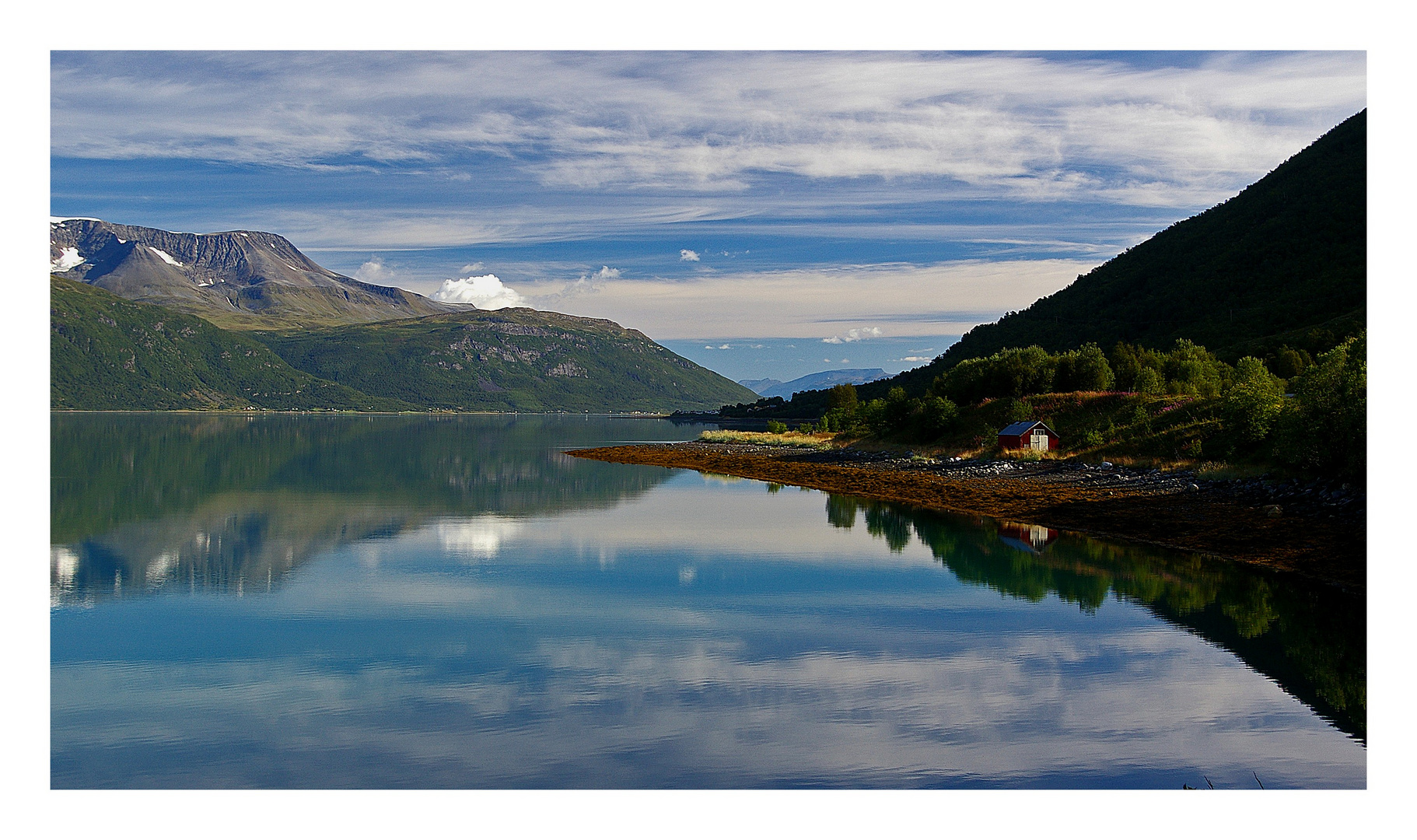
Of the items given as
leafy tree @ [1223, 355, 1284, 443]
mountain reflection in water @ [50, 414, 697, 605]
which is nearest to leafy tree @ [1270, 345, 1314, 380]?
leafy tree @ [1223, 355, 1284, 443]

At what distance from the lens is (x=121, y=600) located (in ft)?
75.5

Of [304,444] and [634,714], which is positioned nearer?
[634,714]

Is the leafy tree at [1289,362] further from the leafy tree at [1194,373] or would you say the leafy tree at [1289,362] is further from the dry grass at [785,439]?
the dry grass at [785,439]

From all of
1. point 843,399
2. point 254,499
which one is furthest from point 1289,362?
point 254,499

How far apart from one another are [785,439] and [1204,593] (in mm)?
78279

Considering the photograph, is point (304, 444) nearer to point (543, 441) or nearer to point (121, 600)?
point (543, 441)

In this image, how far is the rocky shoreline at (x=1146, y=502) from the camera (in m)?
26.7

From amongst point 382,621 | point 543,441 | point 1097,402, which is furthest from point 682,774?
point 543,441

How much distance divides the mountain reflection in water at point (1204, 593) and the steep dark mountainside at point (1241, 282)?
69.2 m

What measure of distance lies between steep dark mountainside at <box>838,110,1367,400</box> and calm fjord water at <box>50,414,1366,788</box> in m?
76.3

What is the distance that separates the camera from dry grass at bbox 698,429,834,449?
95.2 meters

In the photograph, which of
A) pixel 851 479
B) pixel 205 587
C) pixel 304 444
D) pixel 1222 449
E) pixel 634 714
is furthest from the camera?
pixel 304 444

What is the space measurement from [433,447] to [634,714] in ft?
303

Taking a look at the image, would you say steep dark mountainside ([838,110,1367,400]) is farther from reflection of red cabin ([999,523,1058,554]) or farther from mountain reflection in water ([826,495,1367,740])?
mountain reflection in water ([826,495,1367,740])
